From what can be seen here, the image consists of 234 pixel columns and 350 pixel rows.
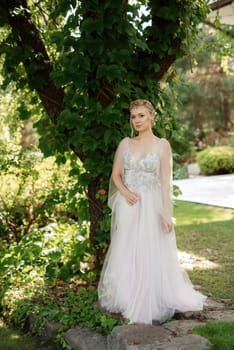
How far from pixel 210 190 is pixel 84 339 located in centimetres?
868

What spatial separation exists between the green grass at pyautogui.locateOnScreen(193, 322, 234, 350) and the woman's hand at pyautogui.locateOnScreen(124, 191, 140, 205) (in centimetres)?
98

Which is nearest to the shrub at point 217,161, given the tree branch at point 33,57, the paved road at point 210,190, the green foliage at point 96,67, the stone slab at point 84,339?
the paved road at point 210,190

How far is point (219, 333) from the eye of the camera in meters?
2.77

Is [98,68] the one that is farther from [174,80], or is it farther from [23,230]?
[23,230]

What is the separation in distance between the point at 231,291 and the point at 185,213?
445cm

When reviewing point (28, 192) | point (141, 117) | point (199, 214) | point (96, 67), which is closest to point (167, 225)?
point (141, 117)

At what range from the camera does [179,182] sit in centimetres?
1392

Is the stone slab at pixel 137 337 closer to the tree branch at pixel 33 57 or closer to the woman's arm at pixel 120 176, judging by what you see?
the woman's arm at pixel 120 176

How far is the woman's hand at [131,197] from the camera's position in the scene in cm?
338

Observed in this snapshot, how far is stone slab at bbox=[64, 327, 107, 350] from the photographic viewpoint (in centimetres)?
316

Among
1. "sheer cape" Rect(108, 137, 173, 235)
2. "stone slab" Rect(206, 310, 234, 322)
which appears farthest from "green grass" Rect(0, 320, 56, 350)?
"sheer cape" Rect(108, 137, 173, 235)

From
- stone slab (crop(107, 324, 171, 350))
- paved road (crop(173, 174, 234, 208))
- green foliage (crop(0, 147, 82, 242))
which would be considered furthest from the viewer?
paved road (crop(173, 174, 234, 208))

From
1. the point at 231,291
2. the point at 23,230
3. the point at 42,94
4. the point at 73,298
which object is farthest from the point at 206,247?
the point at 42,94

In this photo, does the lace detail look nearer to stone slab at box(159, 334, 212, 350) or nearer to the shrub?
stone slab at box(159, 334, 212, 350)
